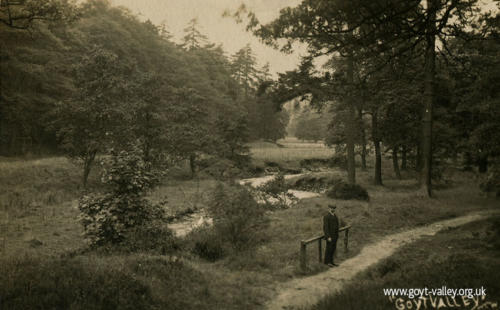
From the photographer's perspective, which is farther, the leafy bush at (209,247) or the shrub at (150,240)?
the leafy bush at (209,247)

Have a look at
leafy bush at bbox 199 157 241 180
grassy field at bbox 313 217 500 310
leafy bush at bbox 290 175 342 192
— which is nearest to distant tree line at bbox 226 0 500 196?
leafy bush at bbox 290 175 342 192

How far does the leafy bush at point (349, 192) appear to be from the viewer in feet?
76.1

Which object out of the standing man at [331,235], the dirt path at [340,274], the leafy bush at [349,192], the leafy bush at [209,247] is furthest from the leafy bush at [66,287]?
the leafy bush at [349,192]

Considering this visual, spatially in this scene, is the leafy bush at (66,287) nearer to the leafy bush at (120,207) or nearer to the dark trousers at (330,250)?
the leafy bush at (120,207)

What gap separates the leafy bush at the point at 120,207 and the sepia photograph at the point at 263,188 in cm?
5

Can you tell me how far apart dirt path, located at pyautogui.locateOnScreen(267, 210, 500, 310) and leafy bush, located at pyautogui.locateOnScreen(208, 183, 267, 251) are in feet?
11.3

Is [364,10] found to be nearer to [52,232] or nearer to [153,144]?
[52,232]

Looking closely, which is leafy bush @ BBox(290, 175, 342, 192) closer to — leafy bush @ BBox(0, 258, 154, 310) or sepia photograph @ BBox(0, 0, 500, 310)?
sepia photograph @ BBox(0, 0, 500, 310)

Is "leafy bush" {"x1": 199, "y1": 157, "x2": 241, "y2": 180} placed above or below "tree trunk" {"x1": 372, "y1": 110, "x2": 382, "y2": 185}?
below

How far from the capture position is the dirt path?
348 inches

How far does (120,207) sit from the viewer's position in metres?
11.3

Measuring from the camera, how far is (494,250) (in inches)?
388

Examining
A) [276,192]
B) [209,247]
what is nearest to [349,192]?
[276,192]
